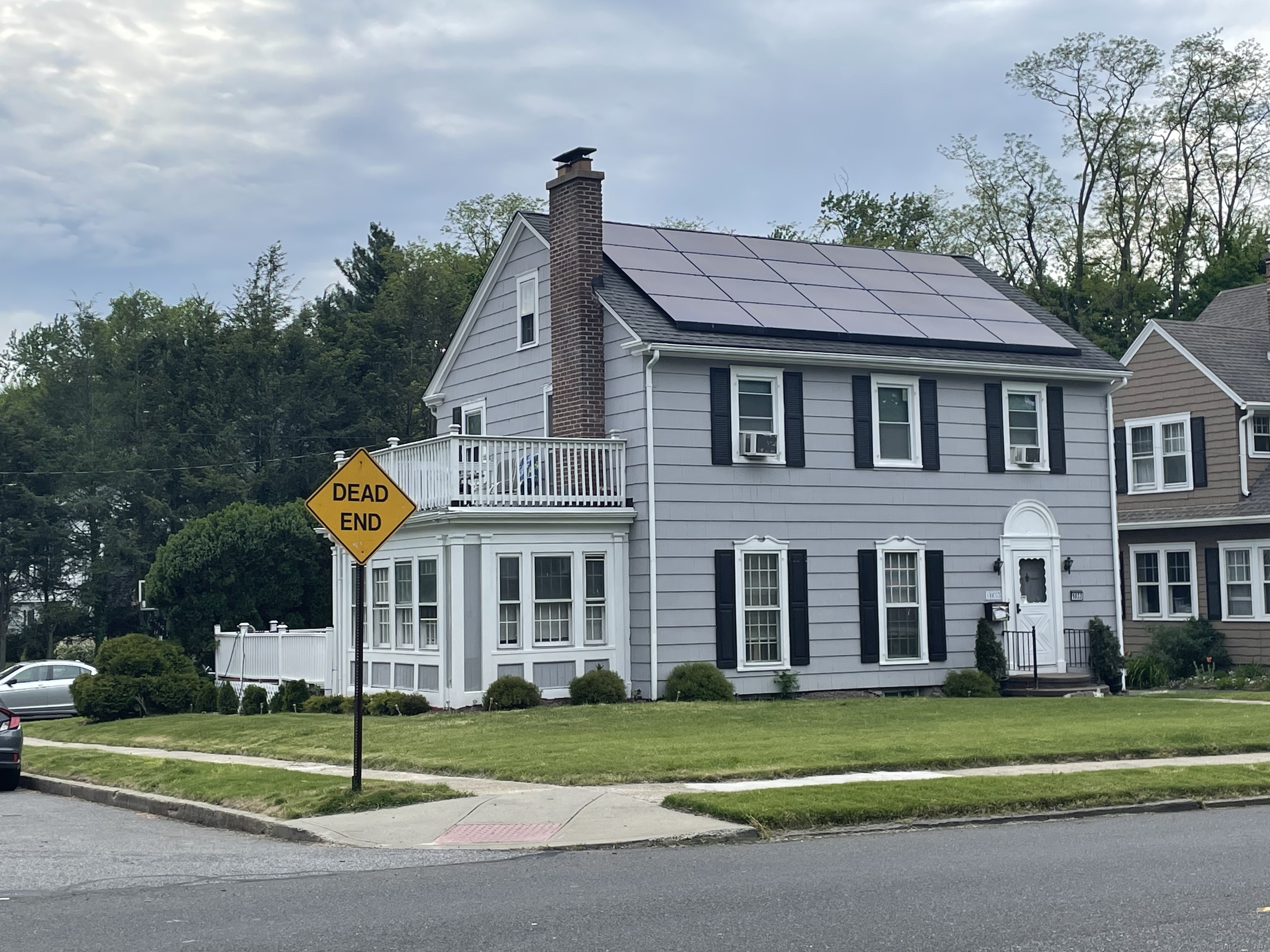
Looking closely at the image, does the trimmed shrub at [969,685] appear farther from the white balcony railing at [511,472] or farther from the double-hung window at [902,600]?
the white balcony railing at [511,472]

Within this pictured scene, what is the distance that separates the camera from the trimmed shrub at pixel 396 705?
23.5 m

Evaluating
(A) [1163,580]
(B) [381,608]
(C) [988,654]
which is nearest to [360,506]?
(B) [381,608]

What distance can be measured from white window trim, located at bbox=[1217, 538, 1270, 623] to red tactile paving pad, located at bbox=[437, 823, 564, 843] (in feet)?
80.2

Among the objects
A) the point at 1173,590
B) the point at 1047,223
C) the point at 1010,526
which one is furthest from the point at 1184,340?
the point at 1047,223

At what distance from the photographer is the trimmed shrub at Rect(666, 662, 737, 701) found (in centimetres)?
2420

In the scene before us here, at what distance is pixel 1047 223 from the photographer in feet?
183

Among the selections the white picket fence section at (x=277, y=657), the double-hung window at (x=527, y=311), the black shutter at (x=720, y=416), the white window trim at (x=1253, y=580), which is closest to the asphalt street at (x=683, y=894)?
the black shutter at (x=720, y=416)

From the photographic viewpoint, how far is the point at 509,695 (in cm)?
2302

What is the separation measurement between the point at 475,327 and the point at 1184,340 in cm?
1710

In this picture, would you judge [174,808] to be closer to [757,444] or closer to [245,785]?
[245,785]

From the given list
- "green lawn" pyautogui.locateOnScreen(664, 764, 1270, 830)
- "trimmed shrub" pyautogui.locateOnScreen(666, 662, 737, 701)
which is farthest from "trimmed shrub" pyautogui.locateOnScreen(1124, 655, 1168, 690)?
"green lawn" pyautogui.locateOnScreen(664, 764, 1270, 830)

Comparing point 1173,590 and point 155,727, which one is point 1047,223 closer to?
point 1173,590

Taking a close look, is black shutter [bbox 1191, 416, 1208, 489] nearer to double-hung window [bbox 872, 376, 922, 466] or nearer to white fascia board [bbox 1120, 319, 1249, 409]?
white fascia board [bbox 1120, 319, 1249, 409]

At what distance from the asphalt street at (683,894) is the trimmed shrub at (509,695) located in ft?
33.9
